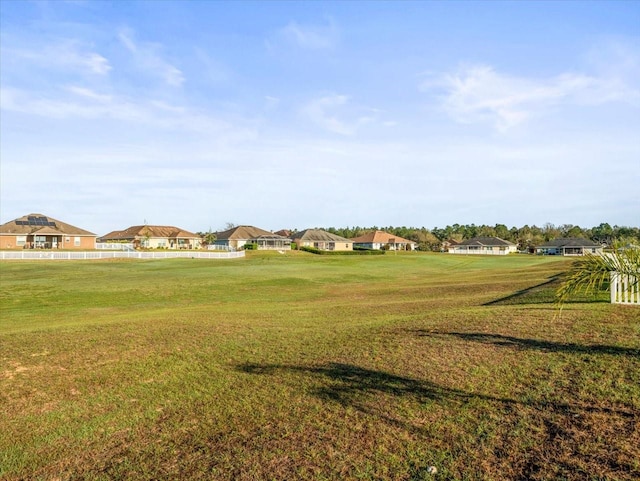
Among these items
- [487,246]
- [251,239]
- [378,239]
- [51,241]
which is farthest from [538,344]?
[487,246]

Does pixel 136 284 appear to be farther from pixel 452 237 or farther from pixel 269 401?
pixel 452 237

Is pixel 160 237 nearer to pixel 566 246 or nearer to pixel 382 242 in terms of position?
pixel 382 242

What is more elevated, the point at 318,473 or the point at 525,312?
the point at 525,312

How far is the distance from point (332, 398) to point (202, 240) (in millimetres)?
112286

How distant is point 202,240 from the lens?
384ft

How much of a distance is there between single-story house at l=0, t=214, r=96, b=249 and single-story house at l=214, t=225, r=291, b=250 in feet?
90.9

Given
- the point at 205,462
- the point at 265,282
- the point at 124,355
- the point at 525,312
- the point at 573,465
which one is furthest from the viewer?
the point at 265,282

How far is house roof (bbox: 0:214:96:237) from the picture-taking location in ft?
264

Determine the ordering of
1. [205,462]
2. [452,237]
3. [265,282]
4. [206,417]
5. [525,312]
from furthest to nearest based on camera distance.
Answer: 1. [452,237]
2. [265,282]
3. [525,312]
4. [206,417]
5. [205,462]

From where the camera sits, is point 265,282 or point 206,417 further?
point 265,282

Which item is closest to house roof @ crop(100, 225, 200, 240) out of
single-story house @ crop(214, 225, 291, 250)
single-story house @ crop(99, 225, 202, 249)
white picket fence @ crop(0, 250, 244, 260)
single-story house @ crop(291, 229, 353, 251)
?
single-story house @ crop(99, 225, 202, 249)

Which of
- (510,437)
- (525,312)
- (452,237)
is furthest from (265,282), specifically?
(452,237)

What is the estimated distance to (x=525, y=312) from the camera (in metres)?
14.9

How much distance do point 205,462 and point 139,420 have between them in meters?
2.25
